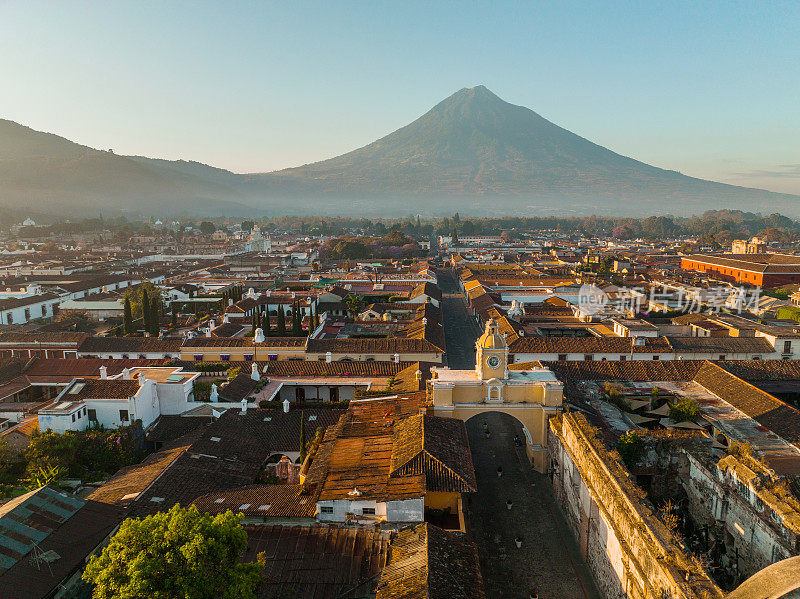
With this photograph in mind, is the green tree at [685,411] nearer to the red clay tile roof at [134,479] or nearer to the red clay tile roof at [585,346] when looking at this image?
the red clay tile roof at [585,346]

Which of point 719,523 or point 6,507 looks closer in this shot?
point 6,507

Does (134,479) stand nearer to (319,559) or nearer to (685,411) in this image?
(319,559)

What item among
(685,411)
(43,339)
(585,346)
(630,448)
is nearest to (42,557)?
(630,448)

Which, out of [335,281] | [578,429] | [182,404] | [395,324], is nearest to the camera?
[578,429]

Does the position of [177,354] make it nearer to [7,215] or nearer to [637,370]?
[637,370]

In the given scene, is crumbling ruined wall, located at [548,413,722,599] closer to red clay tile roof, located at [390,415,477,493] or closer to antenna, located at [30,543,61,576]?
red clay tile roof, located at [390,415,477,493]

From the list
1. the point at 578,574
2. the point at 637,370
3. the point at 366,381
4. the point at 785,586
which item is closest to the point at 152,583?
the point at 785,586
